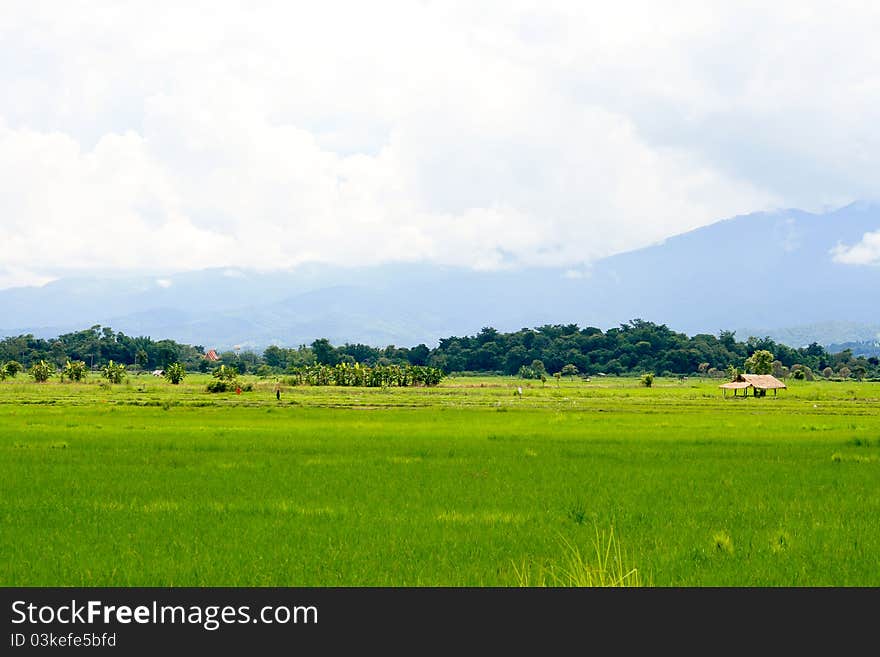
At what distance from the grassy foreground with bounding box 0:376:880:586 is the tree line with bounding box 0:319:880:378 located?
339ft

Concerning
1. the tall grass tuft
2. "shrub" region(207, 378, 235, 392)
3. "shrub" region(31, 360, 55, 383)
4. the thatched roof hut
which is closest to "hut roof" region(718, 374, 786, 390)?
the thatched roof hut

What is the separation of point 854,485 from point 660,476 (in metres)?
3.62

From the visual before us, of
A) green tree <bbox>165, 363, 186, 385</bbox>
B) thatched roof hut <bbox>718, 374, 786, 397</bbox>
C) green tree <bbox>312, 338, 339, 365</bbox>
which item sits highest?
green tree <bbox>312, 338, 339, 365</bbox>

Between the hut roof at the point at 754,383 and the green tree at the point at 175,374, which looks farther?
the green tree at the point at 175,374

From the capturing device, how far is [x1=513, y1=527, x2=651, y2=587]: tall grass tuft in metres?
7.41

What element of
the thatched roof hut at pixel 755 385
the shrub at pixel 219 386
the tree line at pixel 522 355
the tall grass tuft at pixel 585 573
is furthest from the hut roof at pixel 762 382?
the tall grass tuft at pixel 585 573

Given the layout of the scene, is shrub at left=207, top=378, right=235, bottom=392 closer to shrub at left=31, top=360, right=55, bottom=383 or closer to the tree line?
shrub at left=31, top=360, right=55, bottom=383

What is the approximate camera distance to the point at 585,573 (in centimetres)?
761

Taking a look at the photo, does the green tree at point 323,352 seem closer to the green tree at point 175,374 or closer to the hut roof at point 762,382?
the green tree at point 175,374

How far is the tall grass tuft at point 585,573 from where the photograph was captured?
7.41m

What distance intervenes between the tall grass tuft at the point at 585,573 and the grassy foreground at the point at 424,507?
119mm

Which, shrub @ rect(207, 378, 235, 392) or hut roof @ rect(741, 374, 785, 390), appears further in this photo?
hut roof @ rect(741, 374, 785, 390)

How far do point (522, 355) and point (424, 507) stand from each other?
130 metres
